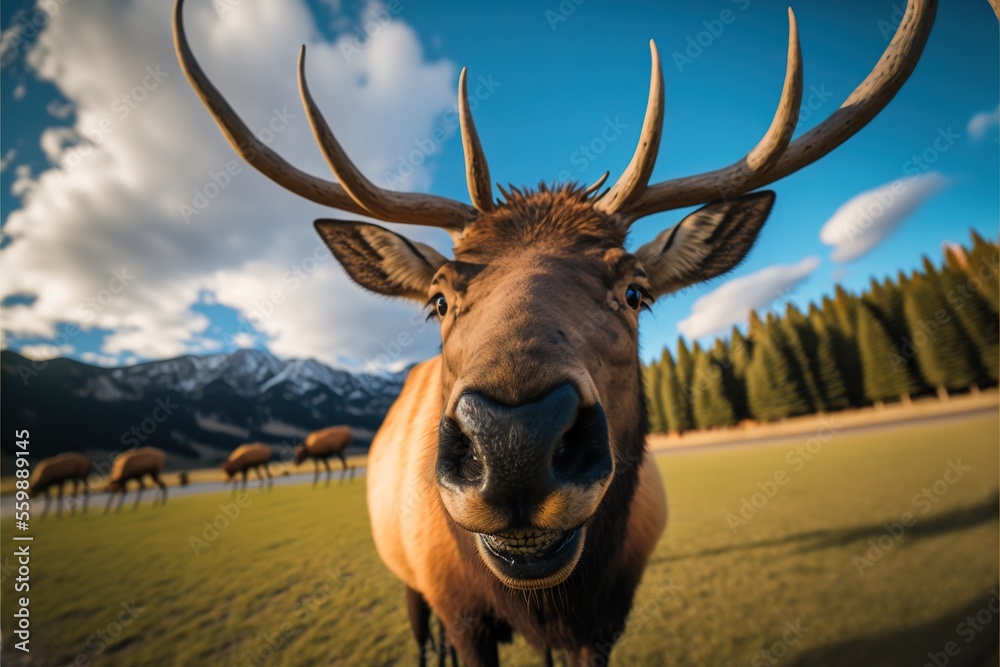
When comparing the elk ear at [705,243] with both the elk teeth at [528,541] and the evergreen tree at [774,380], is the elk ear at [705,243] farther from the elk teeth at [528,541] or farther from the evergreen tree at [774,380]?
the evergreen tree at [774,380]

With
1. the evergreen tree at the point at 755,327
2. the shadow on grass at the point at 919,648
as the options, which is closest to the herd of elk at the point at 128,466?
the shadow on grass at the point at 919,648

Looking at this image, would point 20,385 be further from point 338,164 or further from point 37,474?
point 338,164

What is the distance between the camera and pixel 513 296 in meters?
2.04

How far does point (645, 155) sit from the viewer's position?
9.93ft

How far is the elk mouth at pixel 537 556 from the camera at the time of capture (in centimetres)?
164

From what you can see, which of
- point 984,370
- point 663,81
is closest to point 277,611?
point 663,81

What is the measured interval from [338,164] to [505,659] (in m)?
5.82

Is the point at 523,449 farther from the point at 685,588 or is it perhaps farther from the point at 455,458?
the point at 685,588

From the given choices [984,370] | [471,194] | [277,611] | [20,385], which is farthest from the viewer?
[20,385]

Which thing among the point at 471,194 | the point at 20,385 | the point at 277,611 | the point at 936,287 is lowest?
the point at 277,611

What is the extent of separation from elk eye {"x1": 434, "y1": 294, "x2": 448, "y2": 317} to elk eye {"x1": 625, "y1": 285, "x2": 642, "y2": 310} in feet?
4.37

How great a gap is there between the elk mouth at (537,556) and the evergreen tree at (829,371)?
44.7 m

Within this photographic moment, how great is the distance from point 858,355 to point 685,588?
41.8 meters

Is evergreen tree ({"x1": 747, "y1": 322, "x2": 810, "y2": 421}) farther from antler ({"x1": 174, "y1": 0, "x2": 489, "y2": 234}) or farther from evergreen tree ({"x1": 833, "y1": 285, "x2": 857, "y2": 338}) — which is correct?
antler ({"x1": 174, "y1": 0, "x2": 489, "y2": 234})
